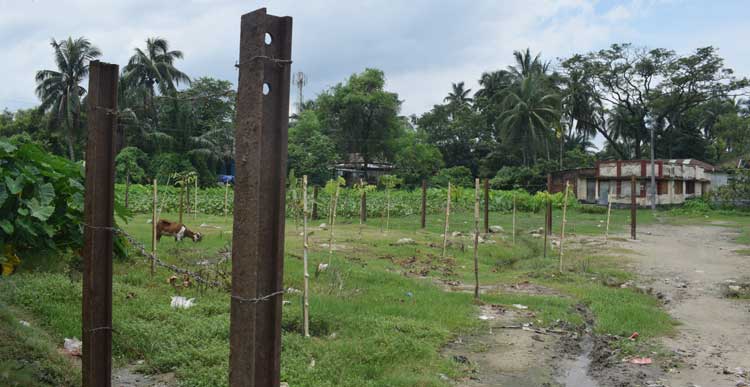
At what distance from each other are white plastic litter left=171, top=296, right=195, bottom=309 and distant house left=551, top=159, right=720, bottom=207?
32.4 meters

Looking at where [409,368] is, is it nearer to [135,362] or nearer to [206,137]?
[135,362]

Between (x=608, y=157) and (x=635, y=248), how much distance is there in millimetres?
45951

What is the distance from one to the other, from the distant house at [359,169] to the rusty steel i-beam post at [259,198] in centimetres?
3925

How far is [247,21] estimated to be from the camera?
2613 mm

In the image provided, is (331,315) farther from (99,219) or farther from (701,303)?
(701,303)

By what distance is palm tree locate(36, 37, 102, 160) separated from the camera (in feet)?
119

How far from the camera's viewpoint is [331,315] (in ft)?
22.9

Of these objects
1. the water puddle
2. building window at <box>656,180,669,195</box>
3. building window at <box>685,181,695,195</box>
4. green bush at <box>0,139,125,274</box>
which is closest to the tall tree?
building window at <box>656,180,669,195</box>

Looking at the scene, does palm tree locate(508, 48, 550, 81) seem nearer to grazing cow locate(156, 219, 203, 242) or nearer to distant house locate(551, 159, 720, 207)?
distant house locate(551, 159, 720, 207)

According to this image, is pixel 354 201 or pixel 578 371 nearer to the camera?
pixel 578 371

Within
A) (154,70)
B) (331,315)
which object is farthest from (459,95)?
(331,315)

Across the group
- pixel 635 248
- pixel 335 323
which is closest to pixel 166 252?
pixel 335 323

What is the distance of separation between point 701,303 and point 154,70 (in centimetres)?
3476

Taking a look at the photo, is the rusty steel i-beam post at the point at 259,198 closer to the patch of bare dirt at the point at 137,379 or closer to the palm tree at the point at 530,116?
the patch of bare dirt at the point at 137,379
